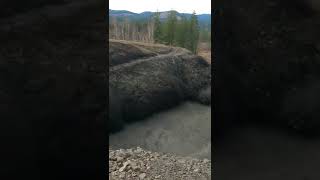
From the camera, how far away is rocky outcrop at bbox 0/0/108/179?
94.5 inches

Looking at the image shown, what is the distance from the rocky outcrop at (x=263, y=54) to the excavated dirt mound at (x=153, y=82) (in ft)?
14.9

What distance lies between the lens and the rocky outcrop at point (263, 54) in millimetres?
2508

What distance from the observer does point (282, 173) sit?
2.56m

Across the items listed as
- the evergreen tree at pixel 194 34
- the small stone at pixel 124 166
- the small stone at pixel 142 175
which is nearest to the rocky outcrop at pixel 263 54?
the small stone at pixel 142 175

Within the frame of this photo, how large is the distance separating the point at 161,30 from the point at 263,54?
8.52 m

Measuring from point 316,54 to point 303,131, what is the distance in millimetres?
476

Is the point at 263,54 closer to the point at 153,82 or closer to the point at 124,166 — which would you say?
the point at 124,166

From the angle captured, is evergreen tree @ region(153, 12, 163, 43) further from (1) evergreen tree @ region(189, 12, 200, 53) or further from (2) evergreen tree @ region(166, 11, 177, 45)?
(1) evergreen tree @ region(189, 12, 200, 53)

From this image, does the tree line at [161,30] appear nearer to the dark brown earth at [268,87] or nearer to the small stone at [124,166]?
the small stone at [124,166]

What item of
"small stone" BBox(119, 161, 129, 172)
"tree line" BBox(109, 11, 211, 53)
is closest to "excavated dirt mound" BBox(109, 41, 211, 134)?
"small stone" BBox(119, 161, 129, 172)

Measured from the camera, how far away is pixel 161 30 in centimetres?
1095

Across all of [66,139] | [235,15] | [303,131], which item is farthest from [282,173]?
[66,139]

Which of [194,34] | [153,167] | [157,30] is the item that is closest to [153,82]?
[153,167]

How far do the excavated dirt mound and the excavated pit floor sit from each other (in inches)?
6.6
